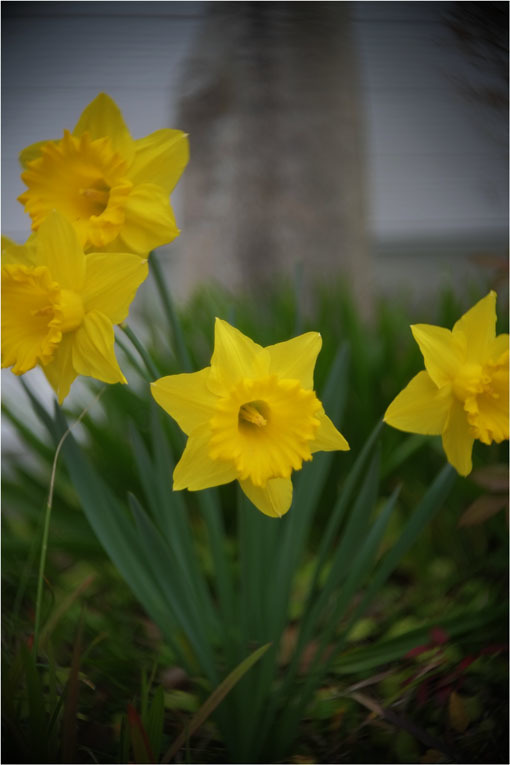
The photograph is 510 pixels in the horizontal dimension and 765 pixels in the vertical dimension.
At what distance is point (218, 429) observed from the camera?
407mm

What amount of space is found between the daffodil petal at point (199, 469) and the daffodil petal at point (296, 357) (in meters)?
0.08

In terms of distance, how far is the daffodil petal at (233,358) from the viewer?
→ 0.42m

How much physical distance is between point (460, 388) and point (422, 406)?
0.03 m

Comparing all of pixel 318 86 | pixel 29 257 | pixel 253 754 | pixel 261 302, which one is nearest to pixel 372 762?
pixel 253 754

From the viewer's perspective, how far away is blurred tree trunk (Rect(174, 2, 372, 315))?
60.8 inches

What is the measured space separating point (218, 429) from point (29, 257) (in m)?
0.21

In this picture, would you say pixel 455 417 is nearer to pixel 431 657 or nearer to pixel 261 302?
pixel 431 657

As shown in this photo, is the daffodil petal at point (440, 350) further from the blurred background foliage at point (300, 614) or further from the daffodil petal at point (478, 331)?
the blurred background foliage at point (300, 614)

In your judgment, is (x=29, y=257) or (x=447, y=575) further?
(x=447, y=575)

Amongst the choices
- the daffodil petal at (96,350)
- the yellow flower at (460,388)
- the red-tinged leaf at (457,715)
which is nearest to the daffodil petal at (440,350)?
the yellow flower at (460,388)

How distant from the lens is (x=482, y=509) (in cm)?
65

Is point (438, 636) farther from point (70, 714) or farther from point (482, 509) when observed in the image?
point (70, 714)

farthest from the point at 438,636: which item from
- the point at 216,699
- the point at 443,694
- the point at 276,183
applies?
the point at 276,183

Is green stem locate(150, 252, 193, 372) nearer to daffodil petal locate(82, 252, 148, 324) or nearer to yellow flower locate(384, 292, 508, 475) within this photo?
daffodil petal locate(82, 252, 148, 324)
